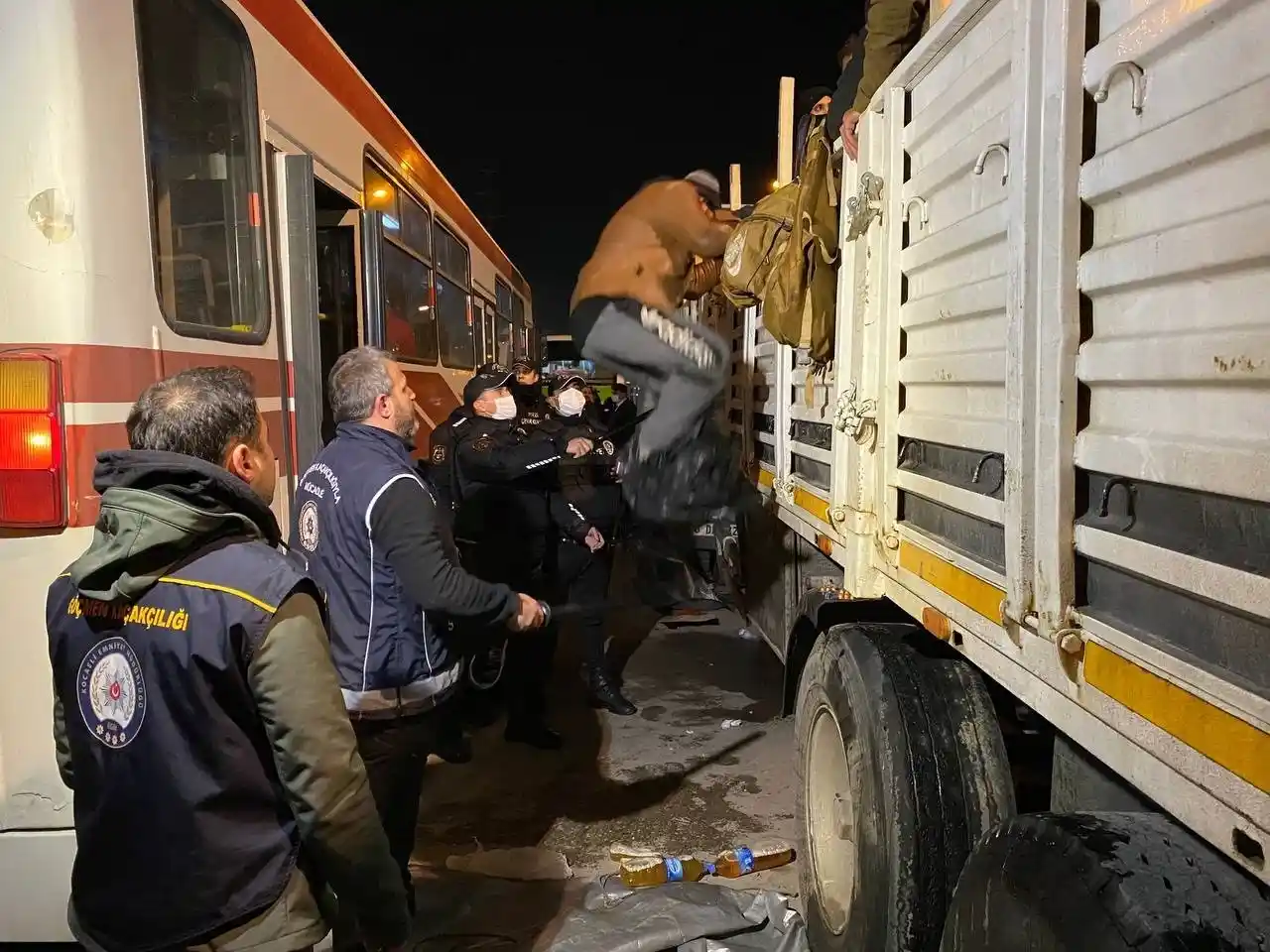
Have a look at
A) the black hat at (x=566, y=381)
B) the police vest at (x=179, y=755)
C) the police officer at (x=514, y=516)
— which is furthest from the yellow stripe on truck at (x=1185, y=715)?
the black hat at (x=566, y=381)

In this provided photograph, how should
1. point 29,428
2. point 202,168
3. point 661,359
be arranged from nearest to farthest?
1. point 29,428
2. point 202,168
3. point 661,359

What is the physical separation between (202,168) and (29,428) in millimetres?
1089

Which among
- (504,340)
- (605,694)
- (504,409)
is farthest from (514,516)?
(504,340)

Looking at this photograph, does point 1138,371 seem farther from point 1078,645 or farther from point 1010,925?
point 1010,925

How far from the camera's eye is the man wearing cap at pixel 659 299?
4.03 meters

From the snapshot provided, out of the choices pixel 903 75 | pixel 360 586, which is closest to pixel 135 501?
pixel 360 586

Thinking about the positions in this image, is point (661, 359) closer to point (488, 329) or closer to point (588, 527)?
point (588, 527)

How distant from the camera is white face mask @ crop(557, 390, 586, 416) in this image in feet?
17.7

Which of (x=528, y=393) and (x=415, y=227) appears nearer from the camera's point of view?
(x=528, y=393)

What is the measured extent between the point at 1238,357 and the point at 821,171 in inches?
86.4

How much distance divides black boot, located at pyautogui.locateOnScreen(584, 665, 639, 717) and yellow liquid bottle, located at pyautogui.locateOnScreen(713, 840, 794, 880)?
1692 mm

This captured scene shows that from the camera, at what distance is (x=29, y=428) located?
233 cm

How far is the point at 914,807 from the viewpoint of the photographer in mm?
2193

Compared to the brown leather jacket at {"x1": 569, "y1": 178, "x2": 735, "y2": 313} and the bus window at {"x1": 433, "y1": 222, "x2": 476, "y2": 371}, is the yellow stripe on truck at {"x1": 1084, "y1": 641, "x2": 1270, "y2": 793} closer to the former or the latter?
the brown leather jacket at {"x1": 569, "y1": 178, "x2": 735, "y2": 313}
